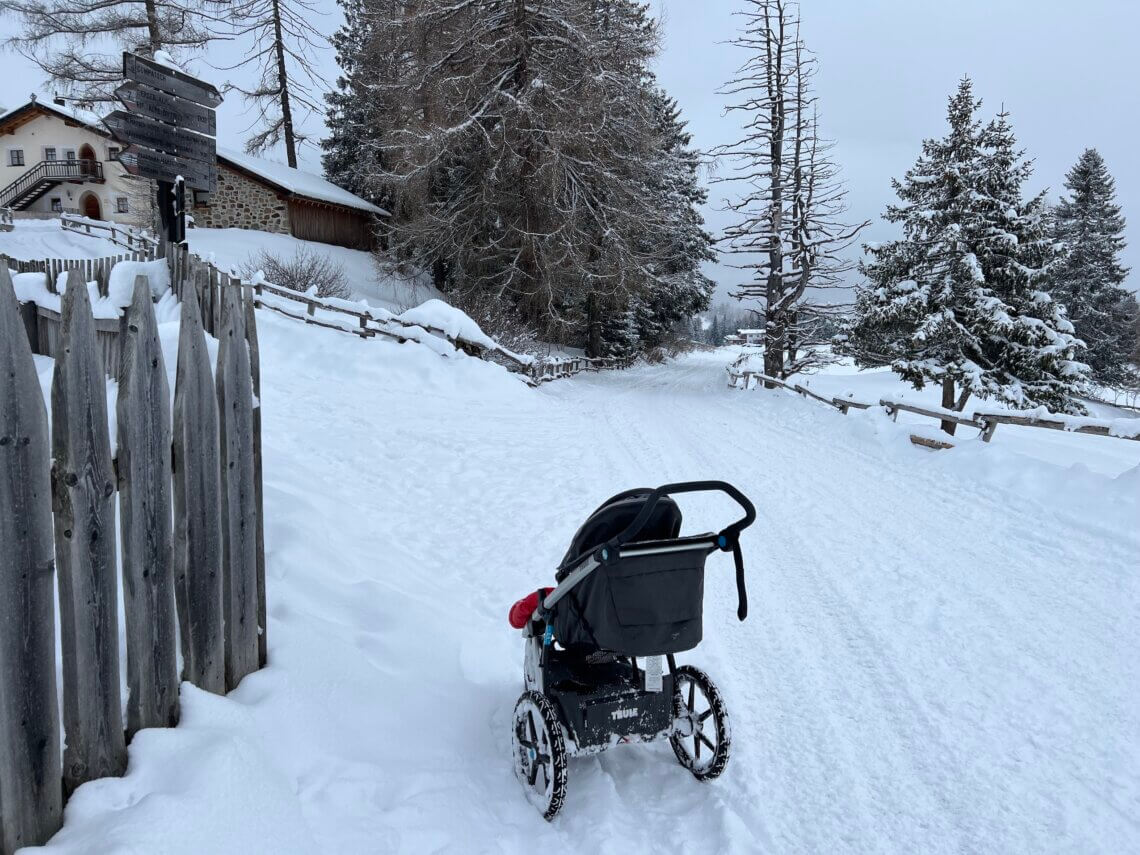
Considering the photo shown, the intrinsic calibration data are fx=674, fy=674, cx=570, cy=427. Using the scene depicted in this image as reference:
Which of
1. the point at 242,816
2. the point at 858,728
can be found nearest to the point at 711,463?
the point at 858,728

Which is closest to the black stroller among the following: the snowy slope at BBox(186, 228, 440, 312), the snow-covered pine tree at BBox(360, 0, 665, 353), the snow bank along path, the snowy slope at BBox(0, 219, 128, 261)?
the snow bank along path

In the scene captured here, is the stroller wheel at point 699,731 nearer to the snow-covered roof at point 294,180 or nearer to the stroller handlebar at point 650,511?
the stroller handlebar at point 650,511

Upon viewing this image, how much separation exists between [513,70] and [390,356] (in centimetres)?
1383

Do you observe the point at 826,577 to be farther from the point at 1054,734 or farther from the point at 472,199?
the point at 472,199

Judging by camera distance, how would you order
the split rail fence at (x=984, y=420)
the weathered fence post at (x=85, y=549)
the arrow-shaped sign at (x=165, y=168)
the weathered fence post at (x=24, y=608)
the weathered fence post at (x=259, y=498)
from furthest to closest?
the split rail fence at (x=984, y=420), the arrow-shaped sign at (x=165, y=168), the weathered fence post at (x=259, y=498), the weathered fence post at (x=85, y=549), the weathered fence post at (x=24, y=608)

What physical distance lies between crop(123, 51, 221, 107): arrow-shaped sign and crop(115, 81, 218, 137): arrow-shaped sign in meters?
0.07

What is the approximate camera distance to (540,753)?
9.27 ft

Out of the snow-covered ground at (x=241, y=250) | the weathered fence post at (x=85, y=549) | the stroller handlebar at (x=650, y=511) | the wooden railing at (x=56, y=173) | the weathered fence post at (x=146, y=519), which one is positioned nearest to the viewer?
the weathered fence post at (x=85, y=549)

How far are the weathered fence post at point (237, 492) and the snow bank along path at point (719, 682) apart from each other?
173 mm

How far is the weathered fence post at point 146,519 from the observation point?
2.30 m

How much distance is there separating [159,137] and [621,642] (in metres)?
A: 8.57

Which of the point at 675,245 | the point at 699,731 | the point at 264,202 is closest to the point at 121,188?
the point at 264,202

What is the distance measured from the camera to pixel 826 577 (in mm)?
5379

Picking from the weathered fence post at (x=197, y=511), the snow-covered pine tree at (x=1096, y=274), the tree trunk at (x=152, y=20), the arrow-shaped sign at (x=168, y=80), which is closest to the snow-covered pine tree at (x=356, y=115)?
the tree trunk at (x=152, y=20)
